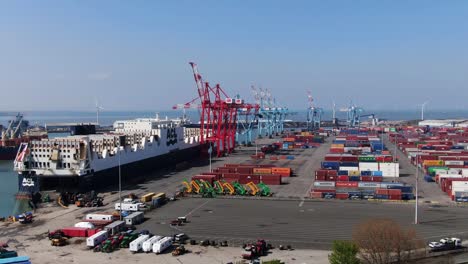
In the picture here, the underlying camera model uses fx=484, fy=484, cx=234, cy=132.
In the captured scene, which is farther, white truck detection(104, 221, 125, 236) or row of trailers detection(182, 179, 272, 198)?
row of trailers detection(182, 179, 272, 198)

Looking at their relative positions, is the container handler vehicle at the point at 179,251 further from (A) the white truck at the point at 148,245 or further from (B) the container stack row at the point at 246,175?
(B) the container stack row at the point at 246,175

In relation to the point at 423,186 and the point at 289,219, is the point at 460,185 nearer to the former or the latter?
the point at 423,186

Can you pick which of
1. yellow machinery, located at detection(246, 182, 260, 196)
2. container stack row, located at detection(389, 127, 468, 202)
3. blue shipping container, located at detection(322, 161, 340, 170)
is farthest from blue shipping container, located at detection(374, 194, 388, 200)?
blue shipping container, located at detection(322, 161, 340, 170)

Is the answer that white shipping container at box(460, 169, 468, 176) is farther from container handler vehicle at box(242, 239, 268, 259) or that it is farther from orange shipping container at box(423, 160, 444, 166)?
container handler vehicle at box(242, 239, 268, 259)

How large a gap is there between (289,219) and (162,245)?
10140 millimetres

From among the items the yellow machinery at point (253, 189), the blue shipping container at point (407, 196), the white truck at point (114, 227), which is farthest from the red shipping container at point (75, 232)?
the blue shipping container at point (407, 196)

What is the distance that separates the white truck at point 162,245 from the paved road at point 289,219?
2145mm

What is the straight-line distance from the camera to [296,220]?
3097 cm

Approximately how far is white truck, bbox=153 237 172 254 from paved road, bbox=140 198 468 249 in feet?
7.04

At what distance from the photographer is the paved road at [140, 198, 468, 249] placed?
26969mm

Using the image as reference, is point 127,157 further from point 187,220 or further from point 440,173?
point 440,173

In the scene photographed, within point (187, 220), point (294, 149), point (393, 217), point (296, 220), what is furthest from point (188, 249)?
point (294, 149)

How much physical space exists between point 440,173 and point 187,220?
29.2 metres

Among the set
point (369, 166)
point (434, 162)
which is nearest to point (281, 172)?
point (369, 166)
